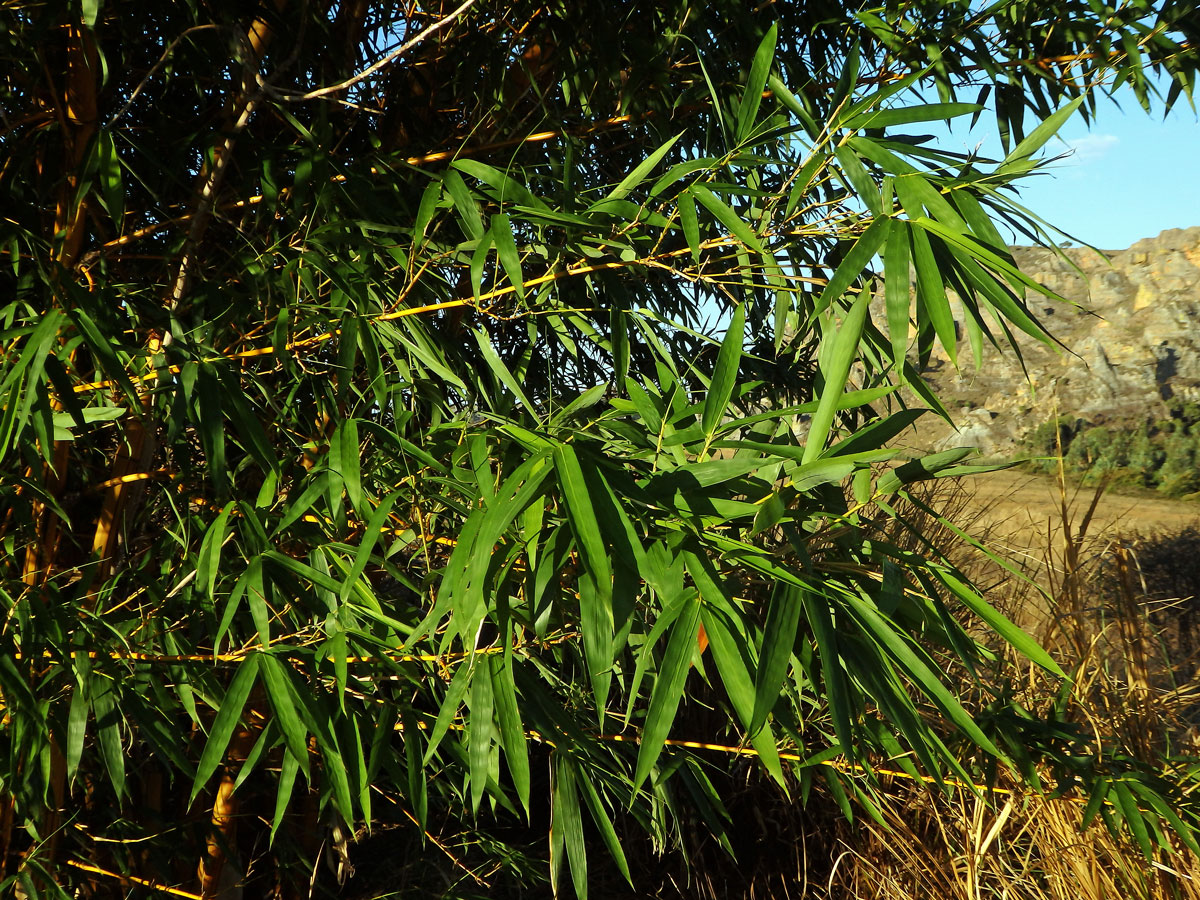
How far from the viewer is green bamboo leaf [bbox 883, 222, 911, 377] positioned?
0.86 meters

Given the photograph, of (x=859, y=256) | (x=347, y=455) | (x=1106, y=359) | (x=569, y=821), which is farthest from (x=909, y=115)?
(x=1106, y=359)

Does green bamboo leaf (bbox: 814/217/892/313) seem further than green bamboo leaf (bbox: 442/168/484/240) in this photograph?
No

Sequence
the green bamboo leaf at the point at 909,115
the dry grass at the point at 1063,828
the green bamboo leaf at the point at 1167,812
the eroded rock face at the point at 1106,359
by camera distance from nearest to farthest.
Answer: the green bamboo leaf at the point at 909,115, the green bamboo leaf at the point at 1167,812, the dry grass at the point at 1063,828, the eroded rock face at the point at 1106,359

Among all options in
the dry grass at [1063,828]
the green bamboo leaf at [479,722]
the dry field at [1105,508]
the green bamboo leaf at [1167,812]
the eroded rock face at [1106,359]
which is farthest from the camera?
the eroded rock face at [1106,359]

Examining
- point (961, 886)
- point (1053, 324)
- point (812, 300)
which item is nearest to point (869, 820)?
point (961, 886)

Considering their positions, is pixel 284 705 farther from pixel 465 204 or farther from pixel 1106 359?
pixel 1106 359

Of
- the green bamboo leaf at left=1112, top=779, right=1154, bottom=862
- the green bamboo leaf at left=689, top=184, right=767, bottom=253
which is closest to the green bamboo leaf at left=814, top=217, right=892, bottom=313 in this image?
the green bamboo leaf at left=689, top=184, right=767, bottom=253

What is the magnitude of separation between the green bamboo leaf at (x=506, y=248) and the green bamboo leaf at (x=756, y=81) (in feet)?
0.97

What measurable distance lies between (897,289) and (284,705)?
82cm

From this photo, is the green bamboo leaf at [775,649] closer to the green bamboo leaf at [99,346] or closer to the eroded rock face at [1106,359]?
the green bamboo leaf at [99,346]

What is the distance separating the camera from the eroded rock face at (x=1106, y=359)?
987 centimetres

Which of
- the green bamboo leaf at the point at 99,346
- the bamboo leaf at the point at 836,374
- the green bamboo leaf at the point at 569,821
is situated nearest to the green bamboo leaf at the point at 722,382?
the bamboo leaf at the point at 836,374

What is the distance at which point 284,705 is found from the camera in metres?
1.10

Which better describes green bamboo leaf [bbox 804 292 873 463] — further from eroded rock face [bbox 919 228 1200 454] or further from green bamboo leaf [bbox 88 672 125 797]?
eroded rock face [bbox 919 228 1200 454]
